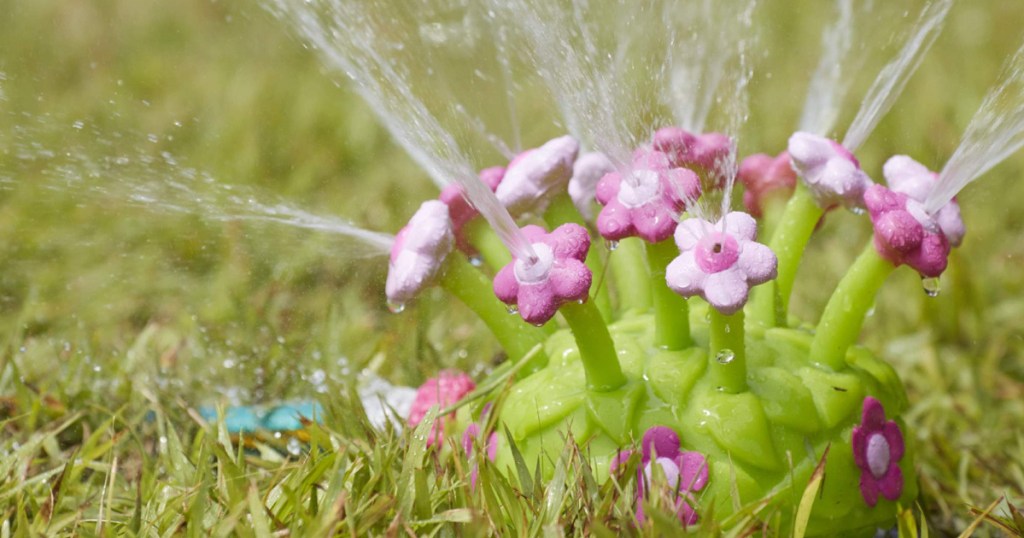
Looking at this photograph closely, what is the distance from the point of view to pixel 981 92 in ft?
10.4

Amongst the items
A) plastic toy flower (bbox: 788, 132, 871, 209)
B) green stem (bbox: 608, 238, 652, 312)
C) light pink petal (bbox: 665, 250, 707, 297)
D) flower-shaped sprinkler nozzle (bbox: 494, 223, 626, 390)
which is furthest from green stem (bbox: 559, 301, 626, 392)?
plastic toy flower (bbox: 788, 132, 871, 209)

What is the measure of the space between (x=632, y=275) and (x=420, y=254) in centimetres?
34

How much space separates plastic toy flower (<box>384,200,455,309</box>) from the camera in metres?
1.38

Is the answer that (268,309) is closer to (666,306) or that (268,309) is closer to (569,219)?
(569,219)

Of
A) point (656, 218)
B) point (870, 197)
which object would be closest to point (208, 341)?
point (656, 218)

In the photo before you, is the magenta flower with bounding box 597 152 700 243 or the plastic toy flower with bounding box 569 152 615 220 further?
the plastic toy flower with bounding box 569 152 615 220

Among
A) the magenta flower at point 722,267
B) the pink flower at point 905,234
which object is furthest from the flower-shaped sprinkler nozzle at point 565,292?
the pink flower at point 905,234

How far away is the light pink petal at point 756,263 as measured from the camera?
122cm

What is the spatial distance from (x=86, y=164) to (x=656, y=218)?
1.35 metres

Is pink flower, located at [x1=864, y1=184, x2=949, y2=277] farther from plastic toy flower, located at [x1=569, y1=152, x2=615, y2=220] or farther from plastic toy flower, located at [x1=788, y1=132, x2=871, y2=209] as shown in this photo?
plastic toy flower, located at [x1=569, y1=152, x2=615, y2=220]

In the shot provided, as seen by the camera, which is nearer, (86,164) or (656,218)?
(656,218)

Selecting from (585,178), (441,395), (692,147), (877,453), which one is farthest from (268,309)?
(877,453)

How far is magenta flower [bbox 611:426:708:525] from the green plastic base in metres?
0.01

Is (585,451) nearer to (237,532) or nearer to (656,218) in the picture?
(656,218)
